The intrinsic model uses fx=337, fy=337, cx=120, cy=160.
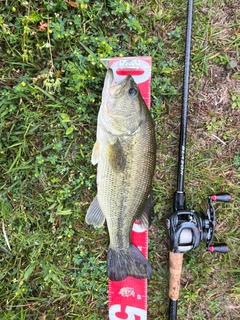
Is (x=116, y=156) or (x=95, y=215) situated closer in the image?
(x=116, y=156)

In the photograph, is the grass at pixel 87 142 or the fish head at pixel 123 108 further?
the grass at pixel 87 142

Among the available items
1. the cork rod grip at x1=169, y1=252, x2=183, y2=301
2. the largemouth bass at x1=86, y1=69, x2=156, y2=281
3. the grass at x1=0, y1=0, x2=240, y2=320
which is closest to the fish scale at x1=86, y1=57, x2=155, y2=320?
the largemouth bass at x1=86, y1=69, x2=156, y2=281

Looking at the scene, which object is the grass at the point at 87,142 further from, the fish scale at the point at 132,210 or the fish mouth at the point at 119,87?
the fish mouth at the point at 119,87

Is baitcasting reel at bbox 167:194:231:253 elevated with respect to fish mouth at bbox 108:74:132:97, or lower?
lower

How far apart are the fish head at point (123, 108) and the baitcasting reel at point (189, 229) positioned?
831 millimetres

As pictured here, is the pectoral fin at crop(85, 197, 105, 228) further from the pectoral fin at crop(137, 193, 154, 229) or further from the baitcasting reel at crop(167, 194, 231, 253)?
the baitcasting reel at crop(167, 194, 231, 253)

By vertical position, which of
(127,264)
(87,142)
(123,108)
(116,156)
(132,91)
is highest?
(132,91)

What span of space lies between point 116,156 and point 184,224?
0.78 m

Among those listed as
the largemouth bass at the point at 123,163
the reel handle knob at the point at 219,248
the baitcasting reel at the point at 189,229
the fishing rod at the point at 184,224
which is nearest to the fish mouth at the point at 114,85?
the largemouth bass at the point at 123,163

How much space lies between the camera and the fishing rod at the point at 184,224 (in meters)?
2.66

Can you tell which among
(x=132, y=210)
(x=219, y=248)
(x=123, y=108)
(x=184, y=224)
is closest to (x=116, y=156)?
(x=123, y=108)

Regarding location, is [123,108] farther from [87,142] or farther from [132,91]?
[87,142]

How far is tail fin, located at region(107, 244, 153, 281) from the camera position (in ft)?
8.83

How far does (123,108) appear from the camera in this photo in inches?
93.7
